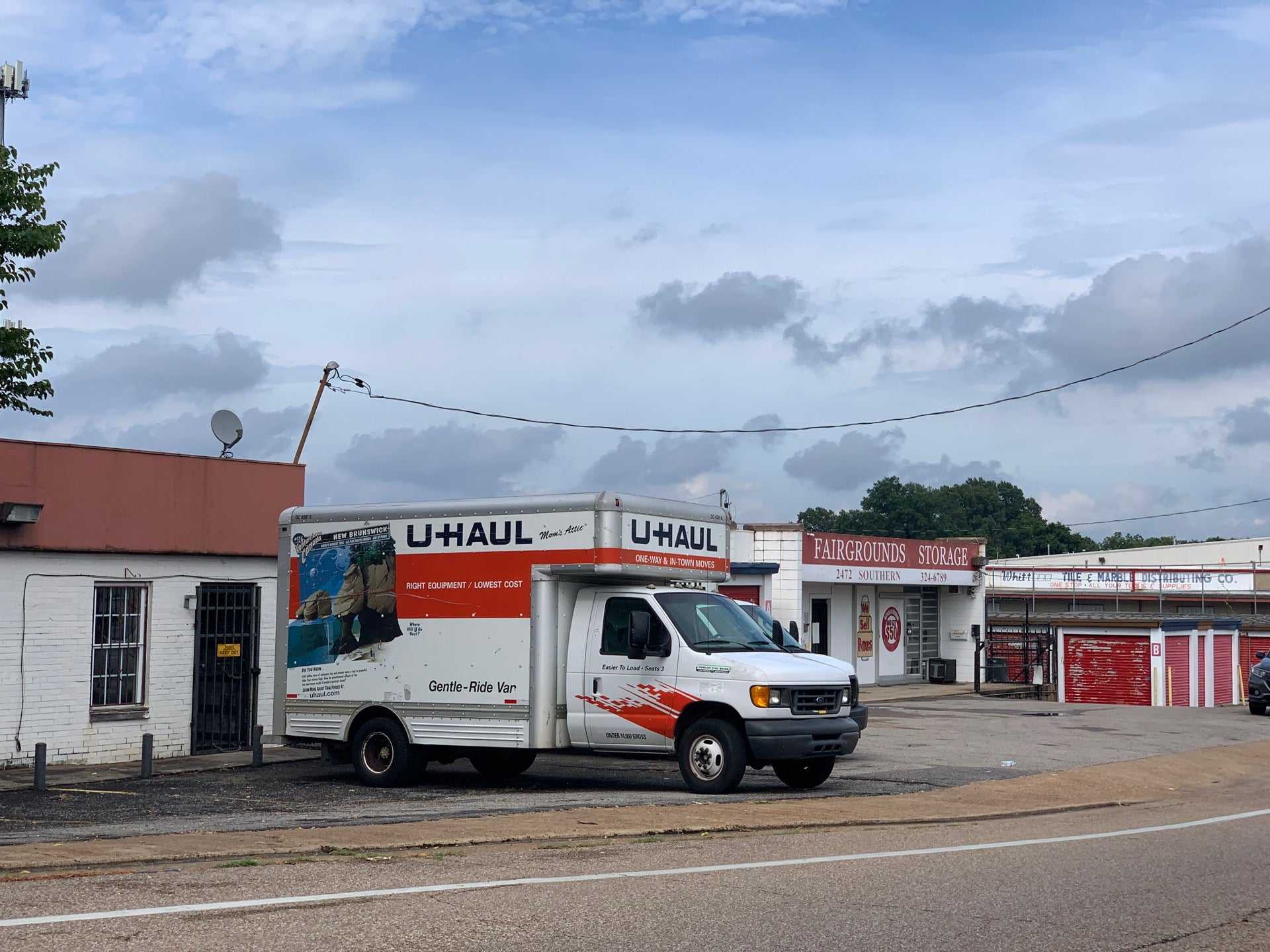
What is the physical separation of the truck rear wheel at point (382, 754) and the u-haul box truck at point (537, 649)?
2cm

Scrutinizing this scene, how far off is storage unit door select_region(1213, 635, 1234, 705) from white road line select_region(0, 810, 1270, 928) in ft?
96.7

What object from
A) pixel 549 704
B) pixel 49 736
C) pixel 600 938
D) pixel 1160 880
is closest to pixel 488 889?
pixel 600 938

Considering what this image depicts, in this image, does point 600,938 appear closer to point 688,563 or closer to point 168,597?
point 688,563

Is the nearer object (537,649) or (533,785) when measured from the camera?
(537,649)

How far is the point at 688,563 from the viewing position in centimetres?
1627

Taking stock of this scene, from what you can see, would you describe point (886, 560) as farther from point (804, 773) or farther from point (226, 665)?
point (804, 773)

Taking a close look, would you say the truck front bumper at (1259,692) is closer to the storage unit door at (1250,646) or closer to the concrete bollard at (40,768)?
the storage unit door at (1250,646)

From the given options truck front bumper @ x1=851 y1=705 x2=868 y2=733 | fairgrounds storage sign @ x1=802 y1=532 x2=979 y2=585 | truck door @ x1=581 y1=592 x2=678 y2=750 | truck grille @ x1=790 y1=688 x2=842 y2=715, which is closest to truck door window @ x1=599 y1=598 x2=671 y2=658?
truck door @ x1=581 y1=592 x2=678 y2=750

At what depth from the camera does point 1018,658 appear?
44344mm

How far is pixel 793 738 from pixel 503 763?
4.14 meters

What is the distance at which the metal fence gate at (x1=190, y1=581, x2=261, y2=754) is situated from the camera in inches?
769

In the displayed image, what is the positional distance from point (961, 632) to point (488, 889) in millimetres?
33707

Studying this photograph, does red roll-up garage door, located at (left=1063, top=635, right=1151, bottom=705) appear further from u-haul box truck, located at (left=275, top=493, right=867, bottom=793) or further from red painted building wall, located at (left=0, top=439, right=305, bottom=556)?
red painted building wall, located at (left=0, top=439, right=305, bottom=556)

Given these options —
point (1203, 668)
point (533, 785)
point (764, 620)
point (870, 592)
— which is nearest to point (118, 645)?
point (533, 785)
